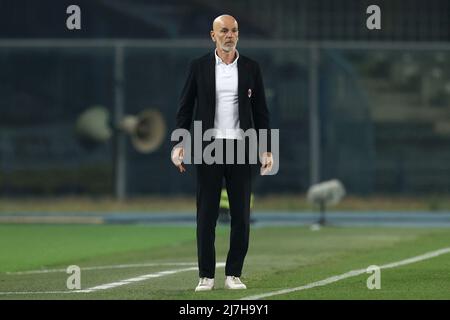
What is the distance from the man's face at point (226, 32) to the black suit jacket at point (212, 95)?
19cm

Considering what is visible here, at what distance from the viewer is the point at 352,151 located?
29953mm

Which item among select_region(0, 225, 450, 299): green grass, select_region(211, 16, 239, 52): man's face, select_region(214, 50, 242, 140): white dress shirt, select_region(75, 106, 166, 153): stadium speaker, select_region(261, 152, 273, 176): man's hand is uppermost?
select_region(211, 16, 239, 52): man's face

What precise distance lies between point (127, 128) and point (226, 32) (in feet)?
57.2

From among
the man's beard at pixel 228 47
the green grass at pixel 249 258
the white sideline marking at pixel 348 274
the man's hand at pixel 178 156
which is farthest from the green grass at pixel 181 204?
the man's beard at pixel 228 47

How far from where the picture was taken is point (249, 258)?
18062 millimetres

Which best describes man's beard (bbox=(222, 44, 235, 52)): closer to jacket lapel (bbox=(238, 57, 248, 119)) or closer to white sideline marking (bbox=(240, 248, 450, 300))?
jacket lapel (bbox=(238, 57, 248, 119))

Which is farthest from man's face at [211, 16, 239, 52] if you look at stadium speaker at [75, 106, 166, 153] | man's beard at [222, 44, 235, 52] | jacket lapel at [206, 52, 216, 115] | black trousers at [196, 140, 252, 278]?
stadium speaker at [75, 106, 166, 153]

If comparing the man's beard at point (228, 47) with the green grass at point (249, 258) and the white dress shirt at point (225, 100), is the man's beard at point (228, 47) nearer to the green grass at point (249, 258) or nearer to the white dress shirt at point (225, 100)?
the white dress shirt at point (225, 100)

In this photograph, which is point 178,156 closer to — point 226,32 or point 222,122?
point 222,122

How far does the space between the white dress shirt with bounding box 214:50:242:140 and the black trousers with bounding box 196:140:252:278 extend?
17 cm

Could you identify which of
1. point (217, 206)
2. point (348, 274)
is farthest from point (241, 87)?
point (348, 274)

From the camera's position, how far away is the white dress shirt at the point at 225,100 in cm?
1307

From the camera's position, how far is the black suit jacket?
13.1 meters

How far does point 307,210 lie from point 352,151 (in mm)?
1294
